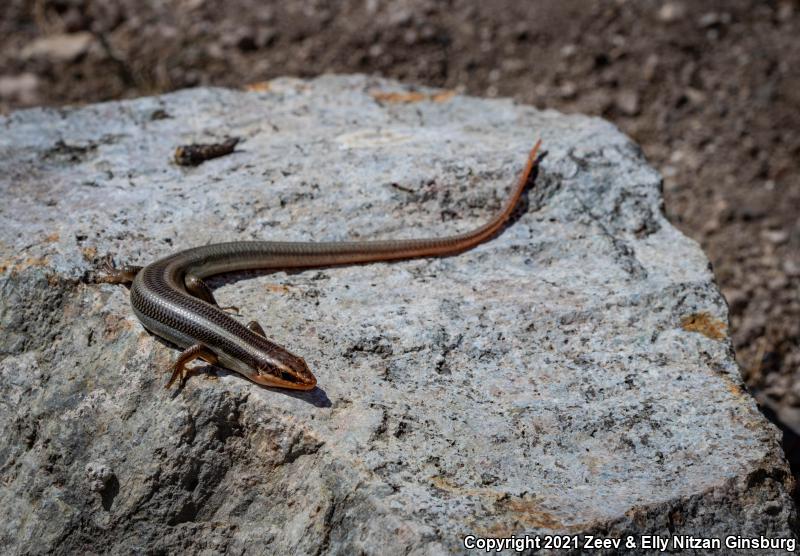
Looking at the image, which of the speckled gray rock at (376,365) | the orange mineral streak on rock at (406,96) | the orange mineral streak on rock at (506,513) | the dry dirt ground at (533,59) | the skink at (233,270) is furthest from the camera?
the dry dirt ground at (533,59)

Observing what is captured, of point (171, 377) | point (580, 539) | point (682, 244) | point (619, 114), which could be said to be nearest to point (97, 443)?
point (171, 377)

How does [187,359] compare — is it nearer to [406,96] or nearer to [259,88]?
[259,88]

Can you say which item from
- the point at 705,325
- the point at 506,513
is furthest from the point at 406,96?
the point at 506,513

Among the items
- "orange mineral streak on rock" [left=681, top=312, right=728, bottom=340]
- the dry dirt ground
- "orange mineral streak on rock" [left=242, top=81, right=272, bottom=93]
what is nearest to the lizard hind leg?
"orange mineral streak on rock" [left=681, top=312, right=728, bottom=340]

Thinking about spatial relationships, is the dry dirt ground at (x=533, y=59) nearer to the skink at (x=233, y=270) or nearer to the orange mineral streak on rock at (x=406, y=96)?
the orange mineral streak on rock at (x=406, y=96)

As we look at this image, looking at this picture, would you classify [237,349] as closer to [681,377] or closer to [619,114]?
[681,377]

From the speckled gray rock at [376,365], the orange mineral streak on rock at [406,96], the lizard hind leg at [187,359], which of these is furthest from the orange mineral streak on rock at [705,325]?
A: the orange mineral streak on rock at [406,96]
